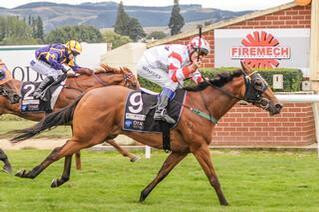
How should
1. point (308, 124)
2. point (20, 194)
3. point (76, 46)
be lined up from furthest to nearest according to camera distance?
1. point (308, 124)
2. point (76, 46)
3. point (20, 194)

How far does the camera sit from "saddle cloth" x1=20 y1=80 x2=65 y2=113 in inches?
444

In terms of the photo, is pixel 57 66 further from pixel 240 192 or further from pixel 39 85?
pixel 240 192

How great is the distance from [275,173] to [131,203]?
2.88 meters

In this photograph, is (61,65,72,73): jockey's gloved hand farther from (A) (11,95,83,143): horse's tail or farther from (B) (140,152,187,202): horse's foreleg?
(B) (140,152,187,202): horse's foreleg

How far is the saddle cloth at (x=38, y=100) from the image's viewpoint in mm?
11289

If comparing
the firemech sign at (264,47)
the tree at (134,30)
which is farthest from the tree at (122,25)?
the firemech sign at (264,47)

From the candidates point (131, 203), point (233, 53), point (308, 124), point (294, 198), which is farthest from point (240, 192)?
point (233, 53)

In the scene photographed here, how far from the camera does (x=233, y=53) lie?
1806 centimetres

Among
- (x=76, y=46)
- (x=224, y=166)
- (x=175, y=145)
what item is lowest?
(x=224, y=166)

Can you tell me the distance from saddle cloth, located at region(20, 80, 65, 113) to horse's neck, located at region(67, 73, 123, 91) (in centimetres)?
17

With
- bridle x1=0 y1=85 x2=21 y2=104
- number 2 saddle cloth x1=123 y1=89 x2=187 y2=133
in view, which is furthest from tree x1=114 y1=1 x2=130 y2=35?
number 2 saddle cloth x1=123 y1=89 x2=187 y2=133

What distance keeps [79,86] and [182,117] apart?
11.1ft

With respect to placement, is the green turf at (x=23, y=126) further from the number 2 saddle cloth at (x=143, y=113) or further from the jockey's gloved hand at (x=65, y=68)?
the number 2 saddle cloth at (x=143, y=113)

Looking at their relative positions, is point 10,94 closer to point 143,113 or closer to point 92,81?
point 92,81
